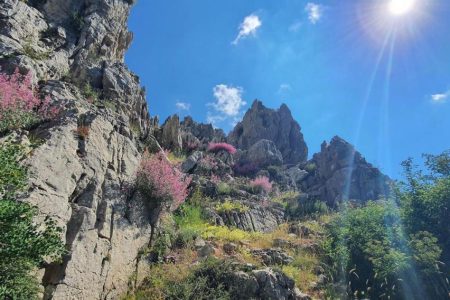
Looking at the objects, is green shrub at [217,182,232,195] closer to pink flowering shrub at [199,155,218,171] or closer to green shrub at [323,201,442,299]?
pink flowering shrub at [199,155,218,171]

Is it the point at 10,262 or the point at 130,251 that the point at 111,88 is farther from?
the point at 10,262

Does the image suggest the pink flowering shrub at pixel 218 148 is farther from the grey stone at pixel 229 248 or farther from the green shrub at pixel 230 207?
the grey stone at pixel 229 248

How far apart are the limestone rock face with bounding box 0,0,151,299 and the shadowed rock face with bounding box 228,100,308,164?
23.8 metres

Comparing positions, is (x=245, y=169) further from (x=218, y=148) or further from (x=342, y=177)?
(x=342, y=177)

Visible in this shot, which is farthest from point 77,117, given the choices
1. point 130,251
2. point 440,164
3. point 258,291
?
point 440,164

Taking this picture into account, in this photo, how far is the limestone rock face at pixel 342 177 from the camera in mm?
29500

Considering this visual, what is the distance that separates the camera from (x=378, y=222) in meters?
15.6

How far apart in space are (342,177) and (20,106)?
966 inches

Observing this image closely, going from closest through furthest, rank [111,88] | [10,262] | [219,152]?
[10,262] < [111,88] < [219,152]

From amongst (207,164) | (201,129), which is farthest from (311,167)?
(201,129)

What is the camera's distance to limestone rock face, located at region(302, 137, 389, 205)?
96.8 feet

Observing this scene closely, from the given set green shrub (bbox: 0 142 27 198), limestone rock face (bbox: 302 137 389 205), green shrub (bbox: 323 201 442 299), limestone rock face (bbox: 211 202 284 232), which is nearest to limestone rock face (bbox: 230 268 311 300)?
green shrub (bbox: 323 201 442 299)

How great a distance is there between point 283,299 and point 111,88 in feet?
38.4

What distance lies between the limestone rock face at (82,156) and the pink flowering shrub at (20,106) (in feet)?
1.24
